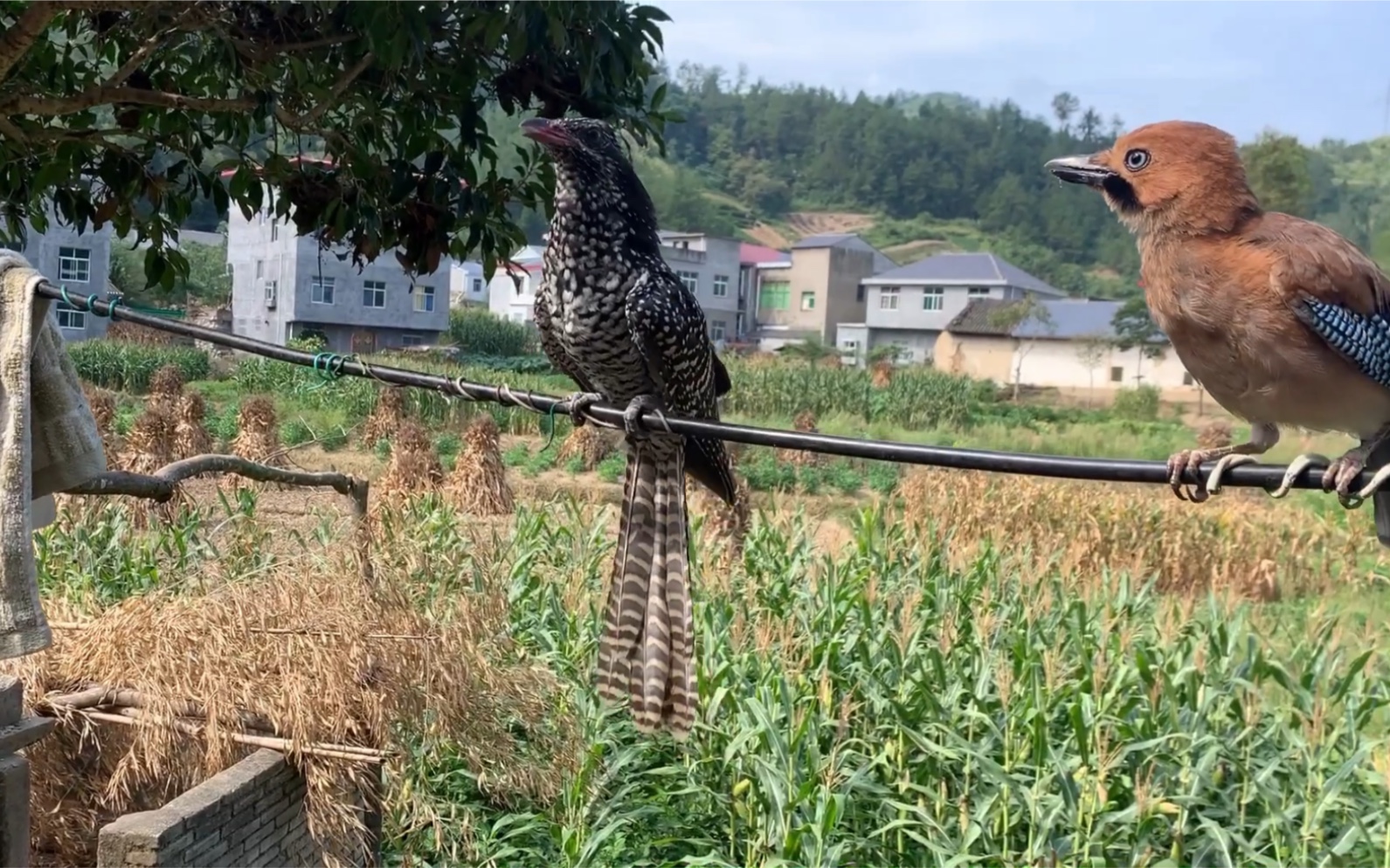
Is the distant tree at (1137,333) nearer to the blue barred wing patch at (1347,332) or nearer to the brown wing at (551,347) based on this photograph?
the brown wing at (551,347)

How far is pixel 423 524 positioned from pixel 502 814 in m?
1.78

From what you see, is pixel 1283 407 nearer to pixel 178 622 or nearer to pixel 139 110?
pixel 178 622

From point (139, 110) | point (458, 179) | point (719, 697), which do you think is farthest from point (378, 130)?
point (719, 697)

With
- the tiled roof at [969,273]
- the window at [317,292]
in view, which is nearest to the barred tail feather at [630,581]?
the window at [317,292]

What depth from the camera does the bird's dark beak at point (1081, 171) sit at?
1837mm

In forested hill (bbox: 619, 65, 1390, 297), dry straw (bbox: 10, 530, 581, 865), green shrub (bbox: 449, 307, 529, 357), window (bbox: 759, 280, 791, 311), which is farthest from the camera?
forested hill (bbox: 619, 65, 1390, 297)

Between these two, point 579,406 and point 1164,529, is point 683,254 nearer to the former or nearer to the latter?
point 1164,529

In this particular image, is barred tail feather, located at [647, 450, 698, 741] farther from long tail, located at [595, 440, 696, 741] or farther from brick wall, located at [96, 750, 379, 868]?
brick wall, located at [96, 750, 379, 868]

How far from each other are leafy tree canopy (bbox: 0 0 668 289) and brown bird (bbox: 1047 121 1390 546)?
1.18 m

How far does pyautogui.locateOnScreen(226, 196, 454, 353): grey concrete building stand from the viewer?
12.9m

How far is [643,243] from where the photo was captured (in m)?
2.62

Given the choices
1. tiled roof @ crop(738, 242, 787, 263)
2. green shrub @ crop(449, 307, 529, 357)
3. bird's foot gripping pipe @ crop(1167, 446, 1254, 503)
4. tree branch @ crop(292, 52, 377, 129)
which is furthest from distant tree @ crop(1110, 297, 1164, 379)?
bird's foot gripping pipe @ crop(1167, 446, 1254, 503)

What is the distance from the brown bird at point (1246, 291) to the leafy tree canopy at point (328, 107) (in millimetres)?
1185

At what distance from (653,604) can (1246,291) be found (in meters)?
1.34
